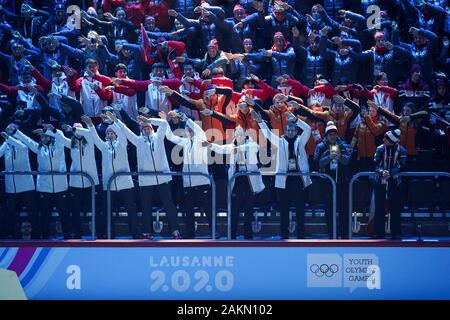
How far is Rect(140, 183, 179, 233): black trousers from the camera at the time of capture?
33.6ft

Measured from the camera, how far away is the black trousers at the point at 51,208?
10297 millimetres

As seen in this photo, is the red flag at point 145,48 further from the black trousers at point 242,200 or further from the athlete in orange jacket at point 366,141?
the athlete in orange jacket at point 366,141

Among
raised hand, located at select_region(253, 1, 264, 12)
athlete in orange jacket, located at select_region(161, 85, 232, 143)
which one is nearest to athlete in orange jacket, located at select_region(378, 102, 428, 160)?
athlete in orange jacket, located at select_region(161, 85, 232, 143)

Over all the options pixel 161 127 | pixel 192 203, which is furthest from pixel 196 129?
pixel 192 203

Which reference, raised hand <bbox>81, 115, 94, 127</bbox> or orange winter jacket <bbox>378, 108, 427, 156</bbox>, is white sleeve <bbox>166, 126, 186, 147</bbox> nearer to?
raised hand <bbox>81, 115, 94, 127</bbox>

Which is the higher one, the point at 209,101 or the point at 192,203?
the point at 209,101

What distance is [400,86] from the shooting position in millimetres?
11891

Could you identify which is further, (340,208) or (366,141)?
(366,141)

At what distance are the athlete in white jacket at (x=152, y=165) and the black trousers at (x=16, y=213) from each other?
120cm

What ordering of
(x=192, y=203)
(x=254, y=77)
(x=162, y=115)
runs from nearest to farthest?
(x=192, y=203), (x=162, y=115), (x=254, y=77)

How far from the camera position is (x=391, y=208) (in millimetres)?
9992

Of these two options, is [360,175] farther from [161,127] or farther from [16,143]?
[16,143]

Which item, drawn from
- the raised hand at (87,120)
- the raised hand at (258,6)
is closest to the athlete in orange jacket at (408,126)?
the raised hand at (258,6)

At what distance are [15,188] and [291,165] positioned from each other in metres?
3.08
